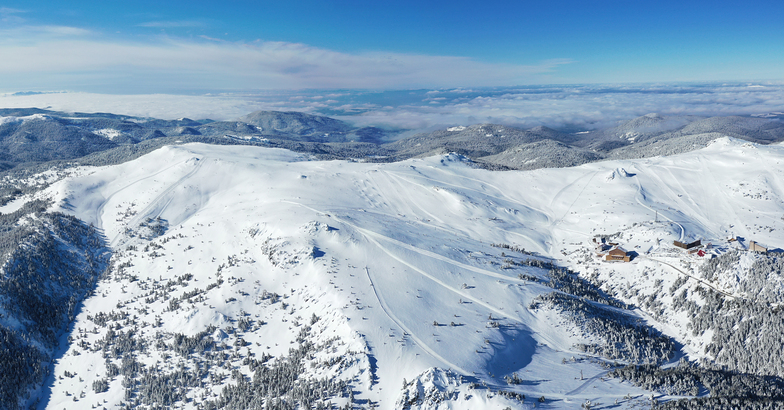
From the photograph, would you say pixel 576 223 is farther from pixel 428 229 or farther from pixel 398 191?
pixel 398 191

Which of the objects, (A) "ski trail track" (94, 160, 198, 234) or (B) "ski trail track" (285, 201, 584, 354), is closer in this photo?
(B) "ski trail track" (285, 201, 584, 354)

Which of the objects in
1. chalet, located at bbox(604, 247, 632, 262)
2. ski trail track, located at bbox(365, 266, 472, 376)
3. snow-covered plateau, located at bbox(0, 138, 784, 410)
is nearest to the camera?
ski trail track, located at bbox(365, 266, 472, 376)

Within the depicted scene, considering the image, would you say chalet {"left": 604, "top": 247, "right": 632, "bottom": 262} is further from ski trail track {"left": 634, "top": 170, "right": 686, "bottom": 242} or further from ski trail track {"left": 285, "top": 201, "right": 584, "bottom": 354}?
ski trail track {"left": 285, "top": 201, "right": 584, "bottom": 354}

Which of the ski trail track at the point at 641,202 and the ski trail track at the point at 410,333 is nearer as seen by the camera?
the ski trail track at the point at 410,333

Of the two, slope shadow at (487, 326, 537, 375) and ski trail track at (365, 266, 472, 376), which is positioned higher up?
ski trail track at (365, 266, 472, 376)

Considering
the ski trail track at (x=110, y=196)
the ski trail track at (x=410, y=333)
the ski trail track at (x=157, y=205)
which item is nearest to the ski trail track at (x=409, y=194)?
the ski trail track at (x=410, y=333)

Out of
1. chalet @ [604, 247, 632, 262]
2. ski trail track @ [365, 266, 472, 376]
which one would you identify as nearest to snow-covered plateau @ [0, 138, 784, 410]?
ski trail track @ [365, 266, 472, 376]

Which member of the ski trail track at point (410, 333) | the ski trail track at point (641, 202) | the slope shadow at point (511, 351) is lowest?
the slope shadow at point (511, 351)

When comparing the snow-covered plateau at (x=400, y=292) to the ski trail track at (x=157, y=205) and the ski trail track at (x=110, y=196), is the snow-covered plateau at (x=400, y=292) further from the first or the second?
the ski trail track at (x=110, y=196)
